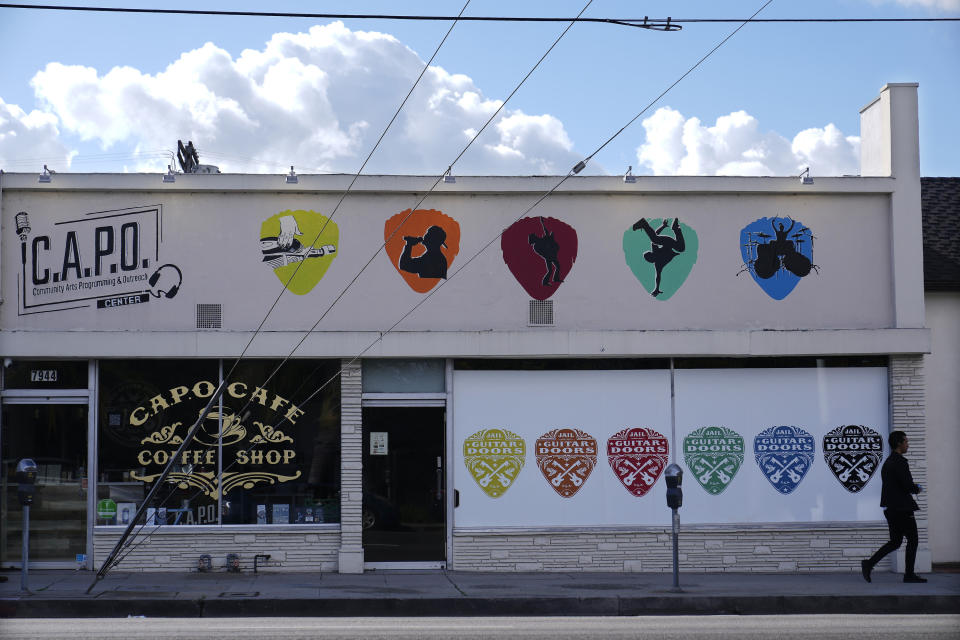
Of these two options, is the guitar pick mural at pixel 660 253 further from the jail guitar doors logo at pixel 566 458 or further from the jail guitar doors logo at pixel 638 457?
the jail guitar doors logo at pixel 566 458

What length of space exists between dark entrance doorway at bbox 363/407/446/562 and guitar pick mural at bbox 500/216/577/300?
2205 mm

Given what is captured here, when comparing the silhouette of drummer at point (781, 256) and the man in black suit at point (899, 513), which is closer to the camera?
the man in black suit at point (899, 513)

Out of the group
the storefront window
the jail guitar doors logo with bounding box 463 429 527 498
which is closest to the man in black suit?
the jail guitar doors logo with bounding box 463 429 527 498

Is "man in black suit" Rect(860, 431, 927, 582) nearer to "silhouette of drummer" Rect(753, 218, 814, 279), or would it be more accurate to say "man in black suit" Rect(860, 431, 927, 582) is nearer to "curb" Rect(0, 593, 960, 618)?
"curb" Rect(0, 593, 960, 618)

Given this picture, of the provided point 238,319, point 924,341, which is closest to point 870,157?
point 924,341

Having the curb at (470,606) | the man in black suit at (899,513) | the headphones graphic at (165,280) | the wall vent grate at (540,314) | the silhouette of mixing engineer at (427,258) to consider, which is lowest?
the curb at (470,606)

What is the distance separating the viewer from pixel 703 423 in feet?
49.8

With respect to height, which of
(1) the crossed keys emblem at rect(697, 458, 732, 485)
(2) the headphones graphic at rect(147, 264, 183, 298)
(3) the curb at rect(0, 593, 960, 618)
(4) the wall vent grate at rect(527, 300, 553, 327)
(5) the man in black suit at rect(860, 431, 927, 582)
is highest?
(2) the headphones graphic at rect(147, 264, 183, 298)

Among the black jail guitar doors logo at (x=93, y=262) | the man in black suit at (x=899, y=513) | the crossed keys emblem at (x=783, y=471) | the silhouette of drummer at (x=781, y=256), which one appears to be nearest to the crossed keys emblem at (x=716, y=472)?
the crossed keys emblem at (x=783, y=471)

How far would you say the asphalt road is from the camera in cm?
976

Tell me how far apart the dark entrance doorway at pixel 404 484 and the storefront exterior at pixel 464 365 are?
0.04m

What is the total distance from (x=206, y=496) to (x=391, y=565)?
2.68m

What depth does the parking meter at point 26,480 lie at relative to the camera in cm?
1276

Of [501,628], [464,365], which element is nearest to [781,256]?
[464,365]
